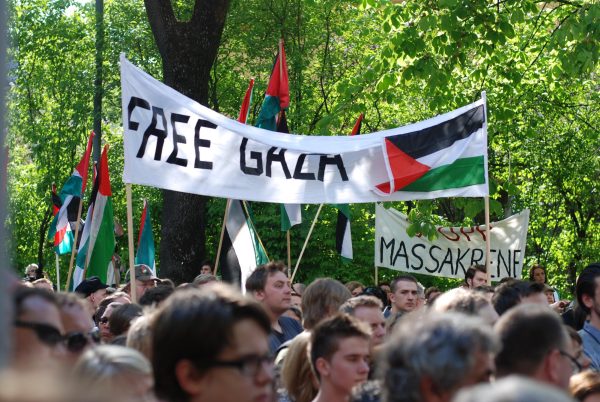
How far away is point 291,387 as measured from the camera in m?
5.18

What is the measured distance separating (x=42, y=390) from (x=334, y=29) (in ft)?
80.4

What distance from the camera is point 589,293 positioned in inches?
282

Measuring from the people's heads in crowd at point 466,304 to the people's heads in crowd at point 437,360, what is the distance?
2144 mm

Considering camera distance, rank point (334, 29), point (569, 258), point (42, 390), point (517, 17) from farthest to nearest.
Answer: point (334, 29) < point (569, 258) < point (517, 17) < point (42, 390)

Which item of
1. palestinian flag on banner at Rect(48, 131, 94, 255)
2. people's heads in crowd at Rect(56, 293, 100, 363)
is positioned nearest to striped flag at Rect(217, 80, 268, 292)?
palestinian flag on banner at Rect(48, 131, 94, 255)

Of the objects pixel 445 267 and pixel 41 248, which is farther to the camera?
A: pixel 41 248

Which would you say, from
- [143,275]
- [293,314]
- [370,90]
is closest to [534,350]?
[293,314]

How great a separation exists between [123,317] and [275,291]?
58.4 inches

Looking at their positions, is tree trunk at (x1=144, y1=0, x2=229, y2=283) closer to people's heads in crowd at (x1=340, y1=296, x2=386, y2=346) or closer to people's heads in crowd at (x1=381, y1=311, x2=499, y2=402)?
people's heads in crowd at (x1=340, y1=296, x2=386, y2=346)

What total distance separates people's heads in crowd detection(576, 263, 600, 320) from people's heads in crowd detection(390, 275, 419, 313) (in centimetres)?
271

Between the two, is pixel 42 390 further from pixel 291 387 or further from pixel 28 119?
pixel 28 119

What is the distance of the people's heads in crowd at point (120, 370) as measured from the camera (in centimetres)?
348

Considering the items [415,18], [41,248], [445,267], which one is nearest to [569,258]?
[445,267]

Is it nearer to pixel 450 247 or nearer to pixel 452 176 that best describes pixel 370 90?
→ pixel 450 247
